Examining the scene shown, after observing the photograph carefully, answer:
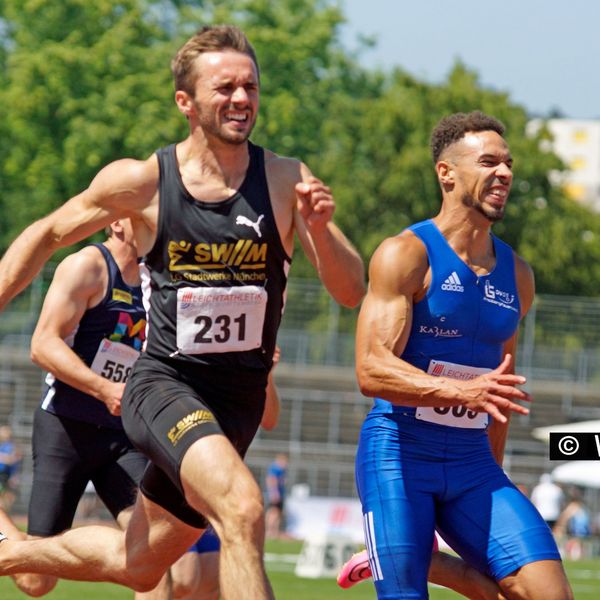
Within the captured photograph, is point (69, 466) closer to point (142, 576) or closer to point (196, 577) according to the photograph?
point (196, 577)

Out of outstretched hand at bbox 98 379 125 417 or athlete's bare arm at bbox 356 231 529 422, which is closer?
athlete's bare arm at bbox 356 231 529 422

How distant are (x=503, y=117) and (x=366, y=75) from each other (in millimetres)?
10100

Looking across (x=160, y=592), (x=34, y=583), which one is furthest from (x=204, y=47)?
(x=34, y=583)

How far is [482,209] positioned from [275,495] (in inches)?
960

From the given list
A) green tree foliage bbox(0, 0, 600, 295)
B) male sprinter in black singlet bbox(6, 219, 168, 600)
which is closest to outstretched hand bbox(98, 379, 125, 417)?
male sprinter in black singlet bbox(6, 219, 168, 600)

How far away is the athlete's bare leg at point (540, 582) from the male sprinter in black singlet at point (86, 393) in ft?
8.71

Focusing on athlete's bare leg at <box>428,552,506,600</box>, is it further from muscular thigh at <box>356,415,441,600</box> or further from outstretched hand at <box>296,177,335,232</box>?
outstretched hand at <box>296,177,335,232</box>

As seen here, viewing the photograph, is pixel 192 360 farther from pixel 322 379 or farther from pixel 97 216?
pixel 322 379

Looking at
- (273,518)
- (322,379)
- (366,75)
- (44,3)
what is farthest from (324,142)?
(273,518)

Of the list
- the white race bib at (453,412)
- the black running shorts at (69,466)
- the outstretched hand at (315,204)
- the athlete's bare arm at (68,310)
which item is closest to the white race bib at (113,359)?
the athlete's bare arm at (68,310)

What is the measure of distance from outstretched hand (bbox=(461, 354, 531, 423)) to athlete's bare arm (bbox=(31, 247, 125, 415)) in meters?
2.60

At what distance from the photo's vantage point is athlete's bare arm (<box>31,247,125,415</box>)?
332 inches

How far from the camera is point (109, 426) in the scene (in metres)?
8.79

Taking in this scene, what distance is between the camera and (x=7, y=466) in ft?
103
